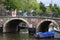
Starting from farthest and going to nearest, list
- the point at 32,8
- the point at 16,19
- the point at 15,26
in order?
the point at 32,8 < the point at 15,26 < the point at 16,19

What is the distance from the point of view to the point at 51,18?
64750mm

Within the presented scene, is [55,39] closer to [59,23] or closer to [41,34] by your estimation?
[41,34]

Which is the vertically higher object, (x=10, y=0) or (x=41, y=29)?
(x=10, y=0)

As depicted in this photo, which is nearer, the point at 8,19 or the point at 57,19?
the point at 57,19

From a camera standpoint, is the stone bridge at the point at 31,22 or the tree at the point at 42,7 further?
the tree at the point at 42,7

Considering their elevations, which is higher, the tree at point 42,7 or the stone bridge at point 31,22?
the tree at point 42,7

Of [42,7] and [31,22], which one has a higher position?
[42,7]

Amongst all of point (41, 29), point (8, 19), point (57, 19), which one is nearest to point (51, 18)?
point (57, 19)

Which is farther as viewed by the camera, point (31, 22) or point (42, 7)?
point (42, 7)

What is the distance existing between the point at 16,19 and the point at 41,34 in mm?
11402

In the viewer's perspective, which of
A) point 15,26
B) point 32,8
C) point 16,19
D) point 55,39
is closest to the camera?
point 55,39

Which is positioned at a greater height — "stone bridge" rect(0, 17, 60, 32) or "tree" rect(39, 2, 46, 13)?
"tree" rect(39, 2, 46, 13)

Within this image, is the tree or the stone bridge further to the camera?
the tree

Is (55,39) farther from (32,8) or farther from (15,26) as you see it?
(32,8)
